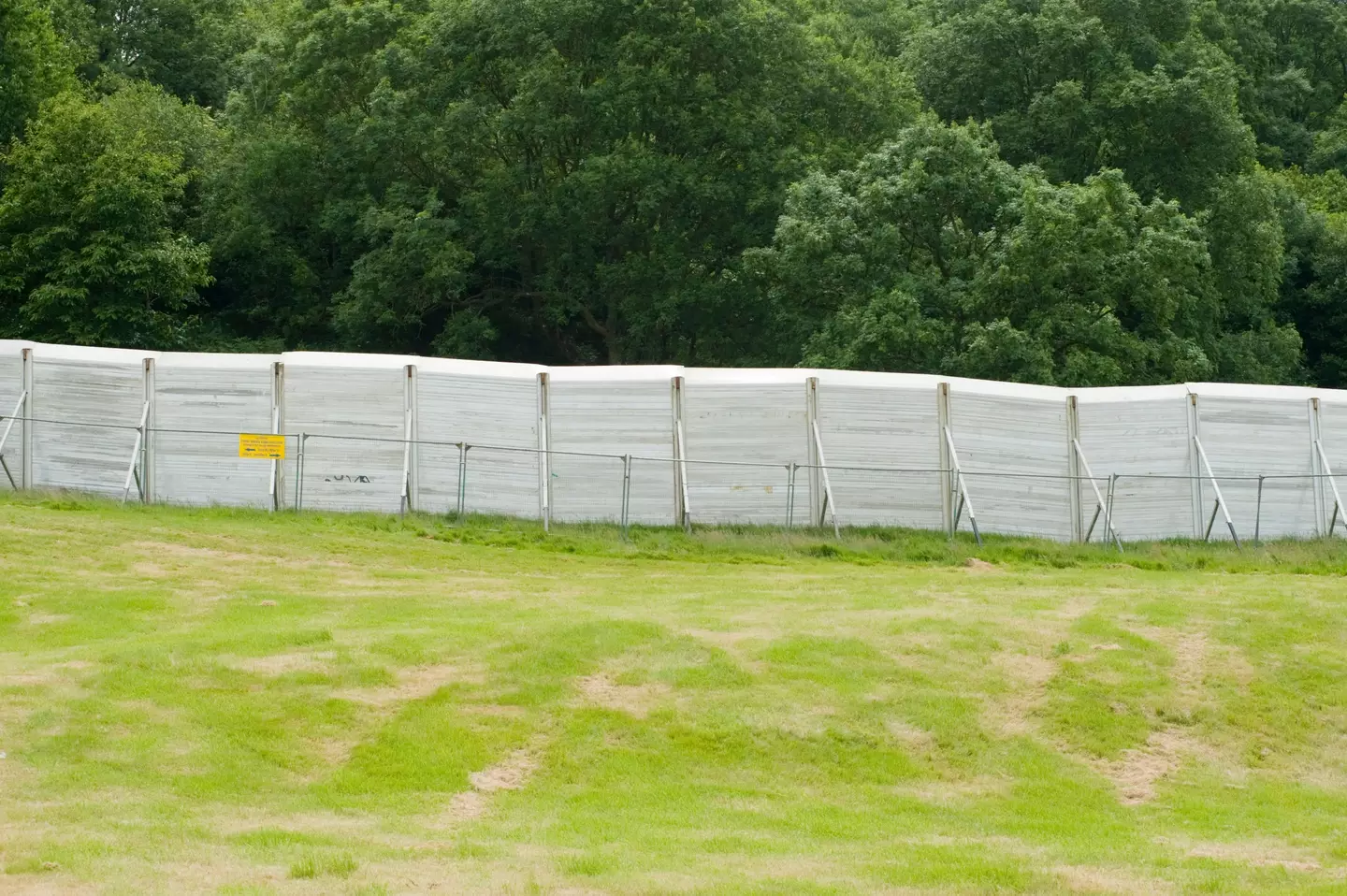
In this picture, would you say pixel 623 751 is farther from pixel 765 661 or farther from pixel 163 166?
pixel 163 166

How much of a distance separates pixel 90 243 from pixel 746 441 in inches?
860

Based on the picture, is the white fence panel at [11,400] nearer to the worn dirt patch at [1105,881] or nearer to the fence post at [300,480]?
the fence post at [300,480]

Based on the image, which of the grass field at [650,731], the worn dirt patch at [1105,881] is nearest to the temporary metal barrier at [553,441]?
the grass field at [650,731]

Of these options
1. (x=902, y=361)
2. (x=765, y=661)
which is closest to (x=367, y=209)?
(x=902, y=361)

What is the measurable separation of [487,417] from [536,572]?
6.61 meters

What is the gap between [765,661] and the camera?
21.0 meters

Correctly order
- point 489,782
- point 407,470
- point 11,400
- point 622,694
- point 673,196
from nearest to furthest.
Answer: point 489,782, point 622,694, point 407,470, point 11,400, point 673,196

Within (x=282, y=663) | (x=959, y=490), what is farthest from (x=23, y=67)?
(x=282, y=663)

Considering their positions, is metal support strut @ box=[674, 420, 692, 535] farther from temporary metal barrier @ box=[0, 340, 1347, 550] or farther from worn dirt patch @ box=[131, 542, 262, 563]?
worn dirt patch @ box=[131, 542, 262, 563]

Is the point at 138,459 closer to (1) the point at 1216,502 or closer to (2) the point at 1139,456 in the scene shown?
(2) the point at 1139,456

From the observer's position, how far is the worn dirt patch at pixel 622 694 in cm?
1917

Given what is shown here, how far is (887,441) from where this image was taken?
36.6 m

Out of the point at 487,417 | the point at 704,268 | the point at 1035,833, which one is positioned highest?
the point at 704,268

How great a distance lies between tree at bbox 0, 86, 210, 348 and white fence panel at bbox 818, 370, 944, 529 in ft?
67.8
